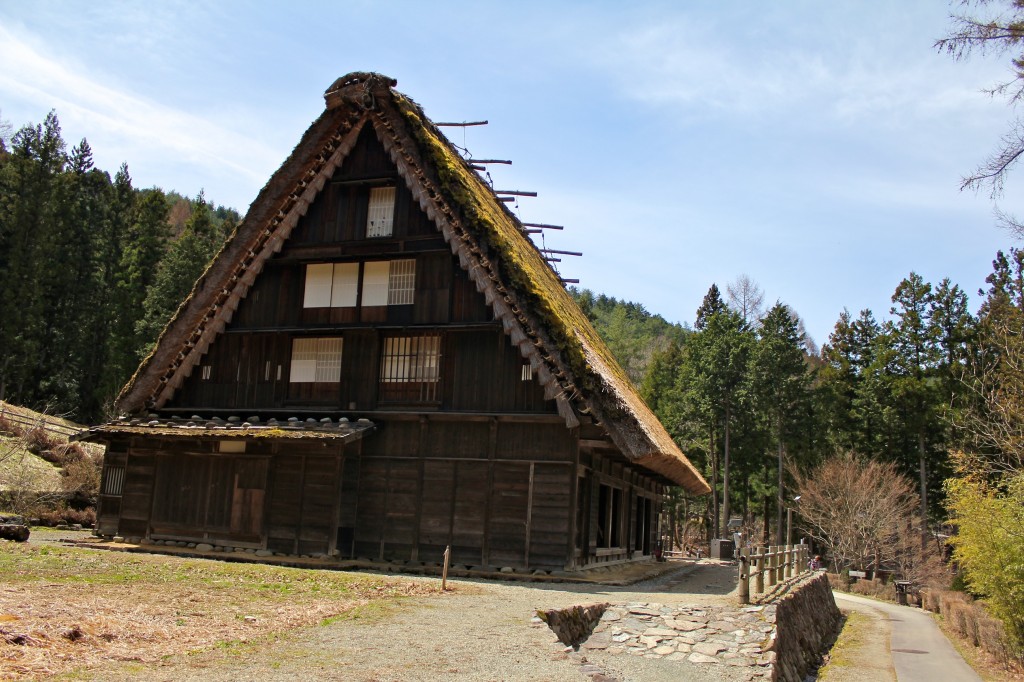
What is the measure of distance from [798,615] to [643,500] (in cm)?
1054

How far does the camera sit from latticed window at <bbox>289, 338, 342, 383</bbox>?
19.2 metres

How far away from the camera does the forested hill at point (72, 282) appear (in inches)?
1722

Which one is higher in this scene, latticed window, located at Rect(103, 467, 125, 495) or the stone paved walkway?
A: latticed window, located at Rect(103, 467, 125, 495)

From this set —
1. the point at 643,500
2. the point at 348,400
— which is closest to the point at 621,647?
the point at 348,400

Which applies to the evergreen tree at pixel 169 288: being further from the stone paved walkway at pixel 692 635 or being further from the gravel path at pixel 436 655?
the stone paved walkway at pixel 692 635

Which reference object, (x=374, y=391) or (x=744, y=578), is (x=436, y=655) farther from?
(x=374, y=391)

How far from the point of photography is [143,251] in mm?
54875

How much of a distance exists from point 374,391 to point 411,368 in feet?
→ 3.38

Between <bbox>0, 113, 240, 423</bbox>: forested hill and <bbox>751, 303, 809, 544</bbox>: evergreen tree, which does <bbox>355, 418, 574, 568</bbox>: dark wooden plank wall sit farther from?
<bbox>751, 303, 809, 544</bbox>: evergreen tree

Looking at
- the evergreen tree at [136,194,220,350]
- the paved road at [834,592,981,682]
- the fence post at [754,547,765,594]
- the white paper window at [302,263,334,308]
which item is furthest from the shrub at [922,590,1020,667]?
the evergreen tree at [136,194,220,350]

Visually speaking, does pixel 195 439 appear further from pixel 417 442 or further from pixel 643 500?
pixel 643 500

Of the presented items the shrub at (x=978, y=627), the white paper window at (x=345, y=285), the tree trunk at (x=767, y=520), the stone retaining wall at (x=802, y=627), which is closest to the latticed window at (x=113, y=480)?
the white paper window at (x=345, y=285)

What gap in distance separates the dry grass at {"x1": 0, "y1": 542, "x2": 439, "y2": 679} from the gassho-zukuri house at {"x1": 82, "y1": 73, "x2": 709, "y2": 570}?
2992 mm

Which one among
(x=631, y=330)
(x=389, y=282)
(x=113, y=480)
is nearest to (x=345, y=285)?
(x=389, y=282)
